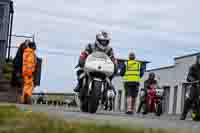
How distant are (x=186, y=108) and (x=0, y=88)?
8615 mm

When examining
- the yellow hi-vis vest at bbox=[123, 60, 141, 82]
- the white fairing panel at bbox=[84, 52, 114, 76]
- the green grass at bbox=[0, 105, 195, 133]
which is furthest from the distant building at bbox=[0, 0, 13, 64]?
the green grass at bbox=[0, 105, 195, 133]

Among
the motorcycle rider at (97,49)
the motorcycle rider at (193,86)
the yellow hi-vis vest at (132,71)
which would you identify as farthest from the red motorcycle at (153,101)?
the motorcycle rider at (97,49)

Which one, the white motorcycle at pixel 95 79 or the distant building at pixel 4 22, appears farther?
the distant building at pixel 4 22

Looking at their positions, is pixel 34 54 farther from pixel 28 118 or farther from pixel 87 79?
pixel 28 118

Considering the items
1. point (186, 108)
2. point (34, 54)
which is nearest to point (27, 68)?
point (34, 54)

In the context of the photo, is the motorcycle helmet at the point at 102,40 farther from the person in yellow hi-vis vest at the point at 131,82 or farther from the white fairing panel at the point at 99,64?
the person in yellow hi-vis vest at the point at 131,82

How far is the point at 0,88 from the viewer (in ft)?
72.9

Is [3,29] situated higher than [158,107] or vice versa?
[3,29]

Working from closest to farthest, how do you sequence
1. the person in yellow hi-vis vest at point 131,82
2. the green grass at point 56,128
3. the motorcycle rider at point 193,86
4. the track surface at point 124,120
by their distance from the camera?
the green grass at point 56,128
the track surface at point 124,120
the motorcycle rider at point 193,86
the person in yellow hi-vis vest at point 131,82

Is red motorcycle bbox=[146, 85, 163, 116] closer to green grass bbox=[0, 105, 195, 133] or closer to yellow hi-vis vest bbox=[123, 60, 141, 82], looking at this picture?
yellow hi-vis vest bbox=[123, 60, 141, 82]

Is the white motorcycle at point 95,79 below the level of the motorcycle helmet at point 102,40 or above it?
below

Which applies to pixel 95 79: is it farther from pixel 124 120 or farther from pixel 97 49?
pixel 124 120

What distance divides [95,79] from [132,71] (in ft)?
12.2

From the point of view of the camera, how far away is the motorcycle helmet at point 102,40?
1444 cm
